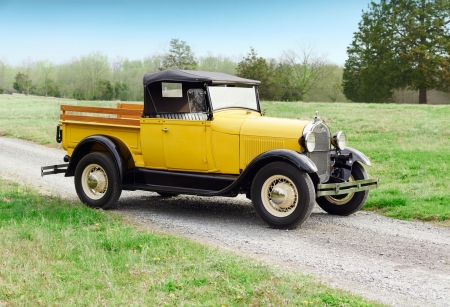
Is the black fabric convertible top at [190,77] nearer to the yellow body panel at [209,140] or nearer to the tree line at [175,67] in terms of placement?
the yellow body panel at [209,140]

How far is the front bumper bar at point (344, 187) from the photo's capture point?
8.00 m

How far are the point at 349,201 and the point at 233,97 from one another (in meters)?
2.39

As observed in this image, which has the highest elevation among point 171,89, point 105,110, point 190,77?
point 190,77

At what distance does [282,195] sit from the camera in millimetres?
7898

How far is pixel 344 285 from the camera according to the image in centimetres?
568

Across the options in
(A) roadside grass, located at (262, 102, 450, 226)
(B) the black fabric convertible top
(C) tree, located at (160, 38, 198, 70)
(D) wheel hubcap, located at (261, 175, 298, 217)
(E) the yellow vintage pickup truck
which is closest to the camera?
(D) wheel hubcap, located at (261, 175, 298, 217)

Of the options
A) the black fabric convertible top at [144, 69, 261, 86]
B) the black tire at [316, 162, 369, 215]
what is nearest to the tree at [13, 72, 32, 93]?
the black fabric convertible top at [144, 69, 261, 86]

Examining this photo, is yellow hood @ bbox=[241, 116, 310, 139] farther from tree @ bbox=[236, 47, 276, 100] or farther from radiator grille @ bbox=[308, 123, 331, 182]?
tree @ bbox=[236, 47, 276, 100]

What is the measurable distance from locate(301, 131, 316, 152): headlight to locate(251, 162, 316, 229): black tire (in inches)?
16.3

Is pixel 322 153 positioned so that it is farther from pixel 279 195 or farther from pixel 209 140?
pixel 209 140

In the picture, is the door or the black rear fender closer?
the door

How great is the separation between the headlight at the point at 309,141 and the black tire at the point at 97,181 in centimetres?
299

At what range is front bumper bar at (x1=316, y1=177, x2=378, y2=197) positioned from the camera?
26.2 ft

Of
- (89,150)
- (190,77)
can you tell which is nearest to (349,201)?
(190,77)
